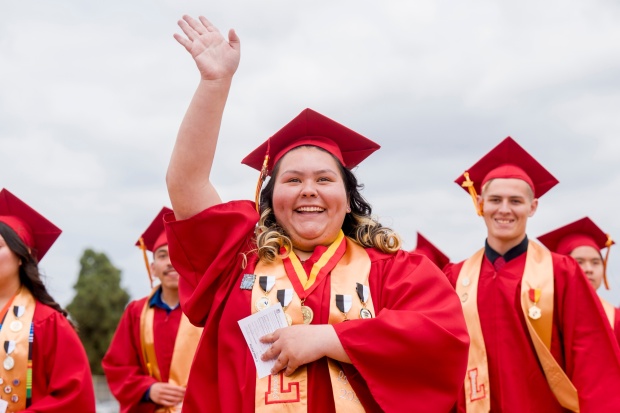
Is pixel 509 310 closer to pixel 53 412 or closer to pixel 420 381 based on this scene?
pixel 420 381

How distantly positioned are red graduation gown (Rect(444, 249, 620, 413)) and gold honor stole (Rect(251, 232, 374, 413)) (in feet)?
6.35

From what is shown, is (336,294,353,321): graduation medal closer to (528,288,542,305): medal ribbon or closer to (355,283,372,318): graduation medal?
(355,283,372,318): graduation medal

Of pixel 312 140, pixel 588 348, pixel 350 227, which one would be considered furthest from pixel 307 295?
pixel 588 348

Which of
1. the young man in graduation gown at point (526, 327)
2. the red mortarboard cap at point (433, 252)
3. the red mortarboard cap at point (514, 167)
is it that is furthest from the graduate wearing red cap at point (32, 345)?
the red mortarboard cap at point (433, 252)

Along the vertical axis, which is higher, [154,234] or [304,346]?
[154,234]

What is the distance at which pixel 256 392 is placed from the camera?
10.8 feet

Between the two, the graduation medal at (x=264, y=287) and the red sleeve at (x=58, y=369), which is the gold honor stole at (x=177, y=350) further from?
the graduation medal at (x=264, y=287)

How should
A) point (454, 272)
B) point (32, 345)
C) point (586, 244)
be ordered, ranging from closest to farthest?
point (32, 345), point (454, 272), point (586, 244)

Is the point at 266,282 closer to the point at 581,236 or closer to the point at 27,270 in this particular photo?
the point at 27,270

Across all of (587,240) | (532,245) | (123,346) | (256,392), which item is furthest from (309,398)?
(587,240)

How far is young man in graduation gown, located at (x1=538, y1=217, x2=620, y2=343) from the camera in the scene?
27.6 feet

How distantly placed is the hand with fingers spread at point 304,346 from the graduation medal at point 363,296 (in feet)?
0.68

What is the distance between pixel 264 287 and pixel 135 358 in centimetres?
439

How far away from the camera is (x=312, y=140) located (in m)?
3.89
